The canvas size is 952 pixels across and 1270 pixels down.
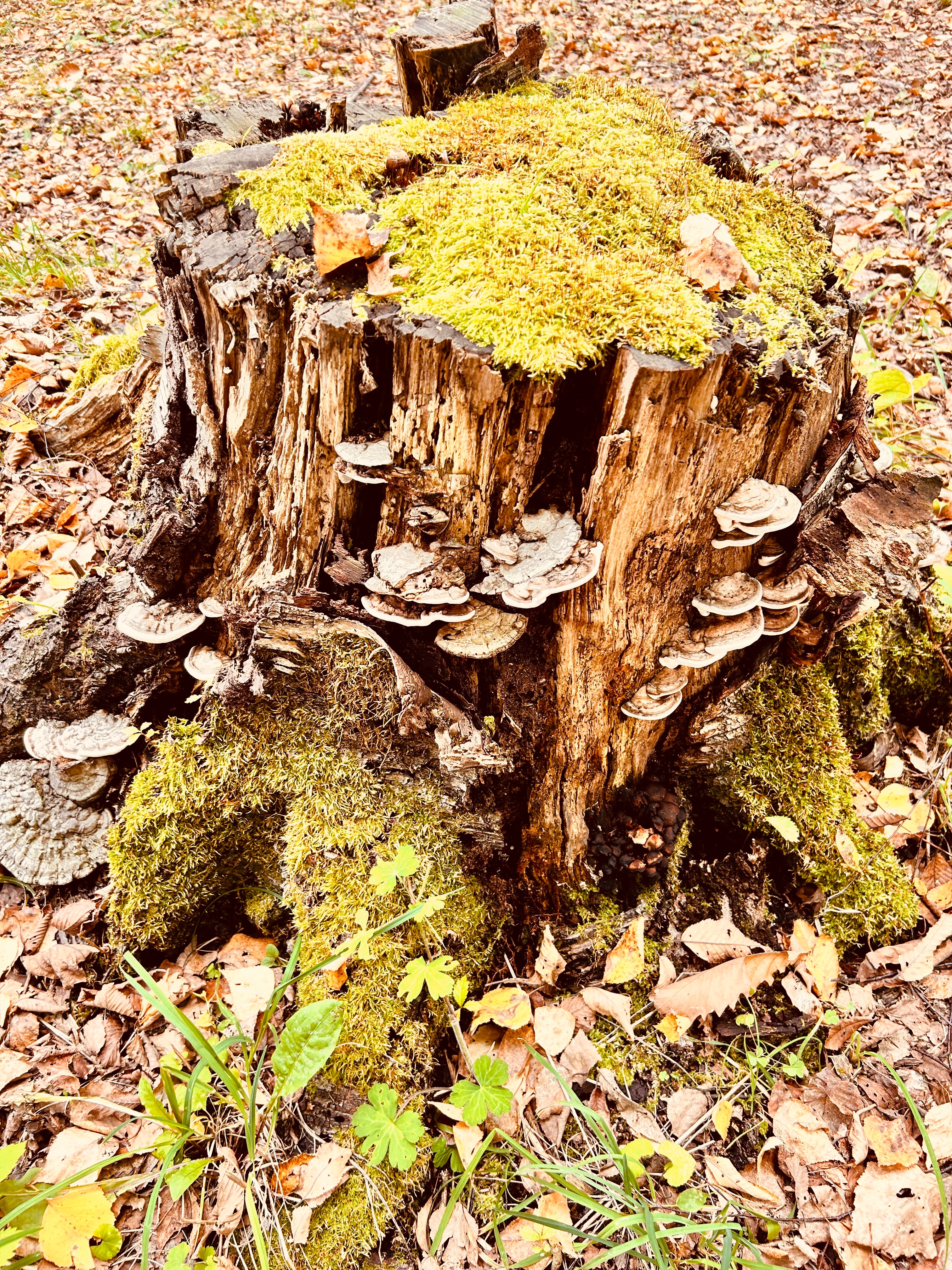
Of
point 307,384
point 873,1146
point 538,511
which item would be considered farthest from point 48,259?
point 873,1146

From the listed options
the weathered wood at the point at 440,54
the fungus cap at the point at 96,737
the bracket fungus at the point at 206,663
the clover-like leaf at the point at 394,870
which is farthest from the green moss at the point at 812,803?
the weathered wood at the point at 440,54

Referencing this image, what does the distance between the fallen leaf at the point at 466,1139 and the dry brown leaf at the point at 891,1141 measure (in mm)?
1552

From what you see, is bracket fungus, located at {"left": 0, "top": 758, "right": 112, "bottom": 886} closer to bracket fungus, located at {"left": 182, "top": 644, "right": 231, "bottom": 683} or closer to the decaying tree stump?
the decaying tree stump

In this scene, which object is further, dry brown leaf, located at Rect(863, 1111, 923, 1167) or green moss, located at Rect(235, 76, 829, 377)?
dry brown leaf, located at Rect(863, 1111, 923, 1167)

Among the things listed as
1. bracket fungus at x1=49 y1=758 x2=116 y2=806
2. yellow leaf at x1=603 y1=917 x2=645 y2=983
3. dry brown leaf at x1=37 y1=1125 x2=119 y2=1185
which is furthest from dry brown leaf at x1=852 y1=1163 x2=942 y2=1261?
bracket fungus at x1=49 y1=758 x2=116 y2=806

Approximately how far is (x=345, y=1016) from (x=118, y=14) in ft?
64.7

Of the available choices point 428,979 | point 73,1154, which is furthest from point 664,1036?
point 73,1154

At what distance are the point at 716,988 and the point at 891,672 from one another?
221 cm

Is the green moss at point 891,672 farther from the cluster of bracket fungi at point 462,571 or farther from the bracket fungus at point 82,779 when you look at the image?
the bracket fungus at point 82,779

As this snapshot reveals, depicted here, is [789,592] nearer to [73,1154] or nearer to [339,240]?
[339,240]

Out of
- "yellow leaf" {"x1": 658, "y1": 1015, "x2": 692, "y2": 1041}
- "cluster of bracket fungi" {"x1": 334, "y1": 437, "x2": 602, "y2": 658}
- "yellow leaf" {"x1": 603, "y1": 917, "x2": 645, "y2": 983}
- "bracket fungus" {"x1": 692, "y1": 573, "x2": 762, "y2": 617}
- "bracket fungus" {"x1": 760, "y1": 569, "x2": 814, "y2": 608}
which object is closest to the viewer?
"cluster of bracket fungi" {"x1": 334, "y1": 437, "x2": 602, "y2": 658}

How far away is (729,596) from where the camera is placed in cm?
277

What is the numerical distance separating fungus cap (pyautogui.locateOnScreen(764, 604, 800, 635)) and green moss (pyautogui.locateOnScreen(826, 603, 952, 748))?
1166 millimetres

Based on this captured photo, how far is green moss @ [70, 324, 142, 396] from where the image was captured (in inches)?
218
